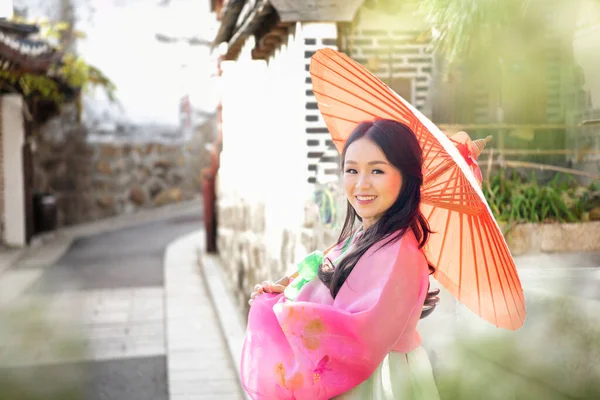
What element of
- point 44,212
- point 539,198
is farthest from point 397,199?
point 44,212

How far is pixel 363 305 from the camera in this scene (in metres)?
1.92

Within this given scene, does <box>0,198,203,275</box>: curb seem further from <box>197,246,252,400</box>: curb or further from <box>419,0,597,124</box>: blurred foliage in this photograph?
<box>419,0,597,124</box>: blurred foliage

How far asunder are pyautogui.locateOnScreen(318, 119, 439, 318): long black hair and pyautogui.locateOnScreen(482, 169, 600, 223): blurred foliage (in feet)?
4.25

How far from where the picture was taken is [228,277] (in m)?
9.80

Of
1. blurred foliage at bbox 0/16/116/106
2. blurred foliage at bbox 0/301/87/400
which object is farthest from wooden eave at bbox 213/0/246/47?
blurred foliage at bbox 0/16/116/106

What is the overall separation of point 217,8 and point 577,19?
376 inches

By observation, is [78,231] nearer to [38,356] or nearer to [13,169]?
[13,169]

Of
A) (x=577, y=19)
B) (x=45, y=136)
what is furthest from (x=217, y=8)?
(x=577, y=19)

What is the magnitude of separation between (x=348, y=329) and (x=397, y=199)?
0.43m

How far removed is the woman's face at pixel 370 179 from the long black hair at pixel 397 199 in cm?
2

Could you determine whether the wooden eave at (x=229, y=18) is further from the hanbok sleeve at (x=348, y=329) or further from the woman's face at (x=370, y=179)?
the hanbok sleeve at (x=348, y=329)

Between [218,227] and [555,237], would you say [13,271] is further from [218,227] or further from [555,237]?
[555,237]

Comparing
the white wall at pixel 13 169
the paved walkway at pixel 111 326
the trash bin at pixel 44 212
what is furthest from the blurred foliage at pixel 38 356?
the trash bin at pixel 44 212

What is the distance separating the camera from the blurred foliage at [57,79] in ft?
45.9
